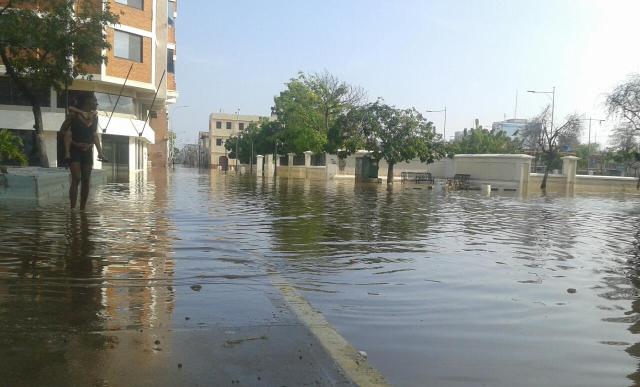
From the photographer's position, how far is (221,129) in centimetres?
12200

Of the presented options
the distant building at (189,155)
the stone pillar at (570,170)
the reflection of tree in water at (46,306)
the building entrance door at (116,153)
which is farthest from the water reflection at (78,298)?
the distant building at (189,155)

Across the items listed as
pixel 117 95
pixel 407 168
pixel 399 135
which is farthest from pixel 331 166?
pixel 117 95

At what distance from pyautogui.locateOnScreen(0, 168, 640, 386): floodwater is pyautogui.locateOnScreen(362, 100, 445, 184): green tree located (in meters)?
26.3

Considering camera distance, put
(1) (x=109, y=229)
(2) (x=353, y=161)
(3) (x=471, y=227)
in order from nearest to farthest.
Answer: (1) (x=109, y=229) → (3) (x=471, y=227) → (2) (x=353, y=161)

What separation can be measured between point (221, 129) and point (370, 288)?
390ft

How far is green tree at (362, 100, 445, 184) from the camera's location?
3734cm

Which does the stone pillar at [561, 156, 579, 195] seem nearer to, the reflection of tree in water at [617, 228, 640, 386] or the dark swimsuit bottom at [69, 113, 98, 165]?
the reflection of tree in water at [617, 228, 640, 386]

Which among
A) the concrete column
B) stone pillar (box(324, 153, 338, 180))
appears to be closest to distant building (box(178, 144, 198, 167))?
the concrete column

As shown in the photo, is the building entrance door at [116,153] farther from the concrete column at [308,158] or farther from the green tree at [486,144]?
the green tree at [486,144]

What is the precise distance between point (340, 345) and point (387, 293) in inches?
72.5

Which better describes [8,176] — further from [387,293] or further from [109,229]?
[387,293]

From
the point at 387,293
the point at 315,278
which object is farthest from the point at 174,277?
the point at 387,293

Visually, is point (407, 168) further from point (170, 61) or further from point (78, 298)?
point (78, 298)

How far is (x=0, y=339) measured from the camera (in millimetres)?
3727
